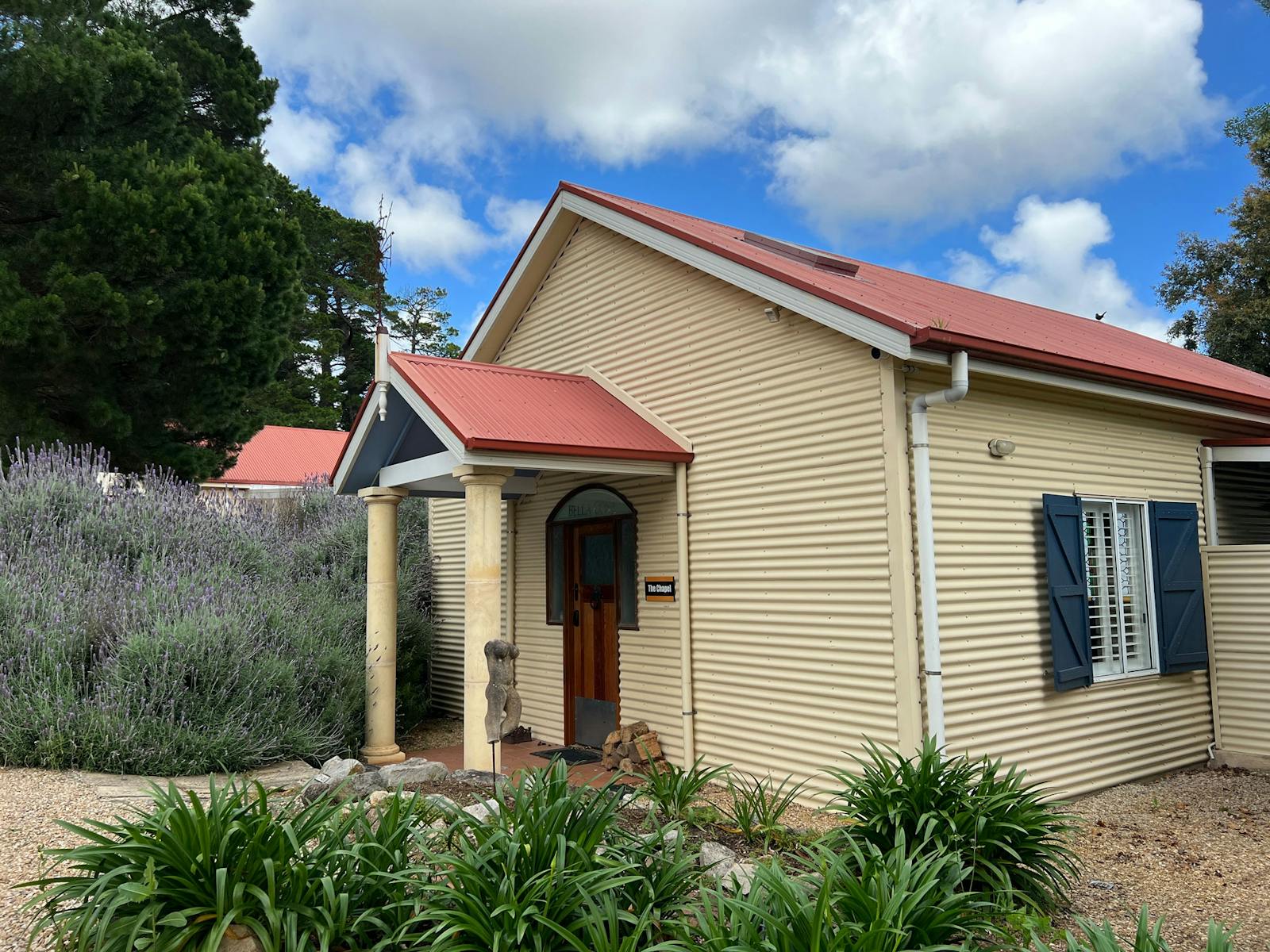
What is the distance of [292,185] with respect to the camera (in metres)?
33.2

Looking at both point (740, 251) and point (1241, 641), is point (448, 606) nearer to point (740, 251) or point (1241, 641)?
point (740, 251)

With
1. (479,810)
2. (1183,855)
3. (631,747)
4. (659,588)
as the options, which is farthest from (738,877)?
(659,588)

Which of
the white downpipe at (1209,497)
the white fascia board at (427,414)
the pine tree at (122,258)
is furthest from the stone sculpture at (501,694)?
the pine tree at (122,258)

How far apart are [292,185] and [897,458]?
3186 centimetres

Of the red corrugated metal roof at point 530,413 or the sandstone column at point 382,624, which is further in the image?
the sandstone column at point 382,624

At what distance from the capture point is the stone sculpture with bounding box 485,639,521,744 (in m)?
6.17

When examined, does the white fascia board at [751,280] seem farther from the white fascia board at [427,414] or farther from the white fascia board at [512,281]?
the white fascia board at [427,414]

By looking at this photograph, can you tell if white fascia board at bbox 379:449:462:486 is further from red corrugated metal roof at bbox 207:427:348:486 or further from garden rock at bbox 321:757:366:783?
red corrugated metal roof at bbox 207:427:348:486

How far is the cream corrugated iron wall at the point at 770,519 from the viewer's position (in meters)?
6.63

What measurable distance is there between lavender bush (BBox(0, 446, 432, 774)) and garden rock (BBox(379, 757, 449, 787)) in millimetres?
1550

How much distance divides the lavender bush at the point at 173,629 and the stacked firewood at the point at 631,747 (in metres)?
2.55

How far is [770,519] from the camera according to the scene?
7375 mm

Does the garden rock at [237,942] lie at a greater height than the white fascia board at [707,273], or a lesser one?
lesser

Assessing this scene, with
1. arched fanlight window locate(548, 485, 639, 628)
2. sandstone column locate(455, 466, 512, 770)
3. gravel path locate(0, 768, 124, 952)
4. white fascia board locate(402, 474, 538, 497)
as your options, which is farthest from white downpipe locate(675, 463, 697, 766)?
gravel path locate(0, 768, 124, 952)
